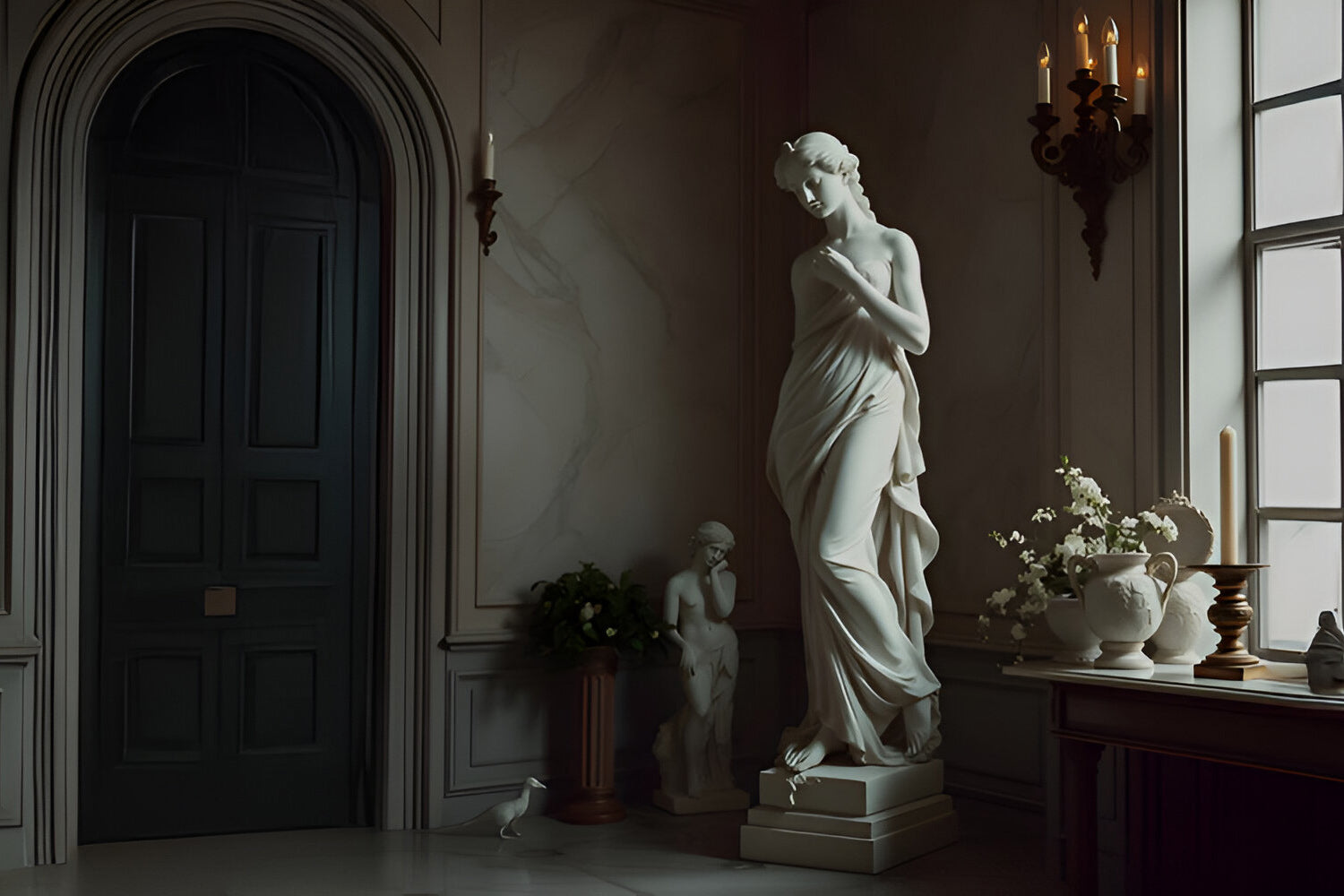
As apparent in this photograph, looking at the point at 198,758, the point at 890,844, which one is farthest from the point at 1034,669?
the point at 198,758

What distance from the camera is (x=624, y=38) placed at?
216 inches

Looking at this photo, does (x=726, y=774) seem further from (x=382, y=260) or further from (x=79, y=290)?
(x=79, y=290)

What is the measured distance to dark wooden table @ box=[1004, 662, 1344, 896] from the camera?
309 centimetres

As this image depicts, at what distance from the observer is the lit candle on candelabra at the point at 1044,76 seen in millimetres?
4445

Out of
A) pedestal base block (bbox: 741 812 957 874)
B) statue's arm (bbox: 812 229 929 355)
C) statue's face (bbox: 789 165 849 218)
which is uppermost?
statue's face (bbox: 789 165 849 218)

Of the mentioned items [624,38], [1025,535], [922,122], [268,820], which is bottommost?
[268,820]

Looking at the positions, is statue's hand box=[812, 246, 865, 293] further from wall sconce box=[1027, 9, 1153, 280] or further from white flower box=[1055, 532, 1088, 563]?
white flower box=[1055, 532, 1088, 563]

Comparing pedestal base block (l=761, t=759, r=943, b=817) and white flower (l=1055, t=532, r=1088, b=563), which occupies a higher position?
white flower (l=1055, t=532, r=1088, b=563)

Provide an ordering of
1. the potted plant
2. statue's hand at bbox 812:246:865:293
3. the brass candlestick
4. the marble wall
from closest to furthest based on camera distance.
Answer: the brass candlestick < statue's hand at bbox 812:246:865:293 < the potted plant < the marble wall

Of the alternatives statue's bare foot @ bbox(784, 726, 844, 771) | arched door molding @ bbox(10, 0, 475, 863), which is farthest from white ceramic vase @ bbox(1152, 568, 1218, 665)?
arched door molding @ bbox(10, 0, 475, 863)

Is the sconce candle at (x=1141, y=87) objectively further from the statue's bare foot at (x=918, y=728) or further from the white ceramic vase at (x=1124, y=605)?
the statue's bare foot at (x=918, y=728)

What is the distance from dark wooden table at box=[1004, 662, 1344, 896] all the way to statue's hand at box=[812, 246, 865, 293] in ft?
4.27

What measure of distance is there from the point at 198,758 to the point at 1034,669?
292cm

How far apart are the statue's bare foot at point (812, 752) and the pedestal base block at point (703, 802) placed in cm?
81
